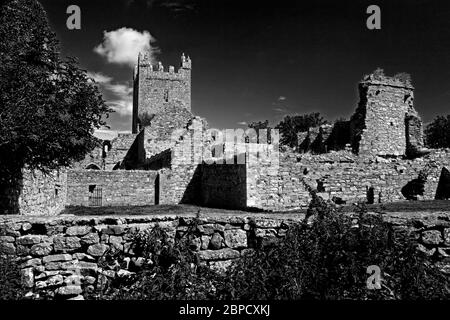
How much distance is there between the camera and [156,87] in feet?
183

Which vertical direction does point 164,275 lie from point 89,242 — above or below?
below

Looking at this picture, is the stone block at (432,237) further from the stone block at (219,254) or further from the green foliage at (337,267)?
the stone block at (219,254)

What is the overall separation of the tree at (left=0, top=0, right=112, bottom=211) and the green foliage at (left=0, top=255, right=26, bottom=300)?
9.71ft

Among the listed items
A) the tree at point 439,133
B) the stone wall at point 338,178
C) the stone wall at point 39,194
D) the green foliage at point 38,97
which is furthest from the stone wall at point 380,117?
the tree at point 439,133

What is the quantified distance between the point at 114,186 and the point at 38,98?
15634 millimetres

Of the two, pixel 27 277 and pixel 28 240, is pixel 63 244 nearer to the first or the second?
pixel 28 240

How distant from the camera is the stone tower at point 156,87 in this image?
180ft

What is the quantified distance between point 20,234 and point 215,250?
2.89 metres

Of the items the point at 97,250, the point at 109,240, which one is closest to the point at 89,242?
the point at 97,250

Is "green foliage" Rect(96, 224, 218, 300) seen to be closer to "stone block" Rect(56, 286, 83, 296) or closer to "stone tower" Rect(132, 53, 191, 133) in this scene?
"stone block" Rect(56, 286, 83, 296)

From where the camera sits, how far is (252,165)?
51.7 ft

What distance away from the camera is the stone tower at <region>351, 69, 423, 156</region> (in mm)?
22531

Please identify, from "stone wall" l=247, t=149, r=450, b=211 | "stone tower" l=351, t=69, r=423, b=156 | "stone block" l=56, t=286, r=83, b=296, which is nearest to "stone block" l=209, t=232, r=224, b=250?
"stone block" l=56, t=286, r=83, b=296
